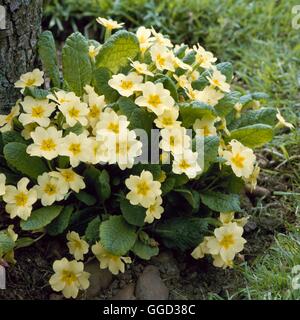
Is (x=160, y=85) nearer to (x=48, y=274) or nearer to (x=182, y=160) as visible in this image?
(x=182, y=160)

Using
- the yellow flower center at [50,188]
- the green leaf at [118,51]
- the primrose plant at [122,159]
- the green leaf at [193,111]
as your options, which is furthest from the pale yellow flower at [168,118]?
the yellow flower center at [50,188]

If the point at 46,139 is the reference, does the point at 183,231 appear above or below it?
below

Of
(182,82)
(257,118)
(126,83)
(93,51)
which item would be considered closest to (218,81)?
(182,82)

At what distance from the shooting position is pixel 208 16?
4.16 meters

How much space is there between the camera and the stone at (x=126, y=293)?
8.20 ft

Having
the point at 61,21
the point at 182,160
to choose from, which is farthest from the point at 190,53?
the point at 61,21

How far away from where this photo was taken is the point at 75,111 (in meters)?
2.44

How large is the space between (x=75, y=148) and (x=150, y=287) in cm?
58

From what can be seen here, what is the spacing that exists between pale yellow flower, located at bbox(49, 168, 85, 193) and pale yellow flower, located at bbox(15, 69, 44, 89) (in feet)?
1.28

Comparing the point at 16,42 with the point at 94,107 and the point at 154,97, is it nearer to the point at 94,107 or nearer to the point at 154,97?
the point at 94,107

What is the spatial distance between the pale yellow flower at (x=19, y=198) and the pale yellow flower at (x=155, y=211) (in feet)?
1.28

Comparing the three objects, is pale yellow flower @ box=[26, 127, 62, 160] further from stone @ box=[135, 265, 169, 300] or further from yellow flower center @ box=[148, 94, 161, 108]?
stone @ box=[135, 265, 169, 300]

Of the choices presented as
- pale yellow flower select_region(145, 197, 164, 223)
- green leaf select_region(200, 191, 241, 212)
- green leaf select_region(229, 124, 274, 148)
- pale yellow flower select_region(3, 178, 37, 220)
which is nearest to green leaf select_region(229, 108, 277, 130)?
green leaf select_region(229, 124, 274, 148)
